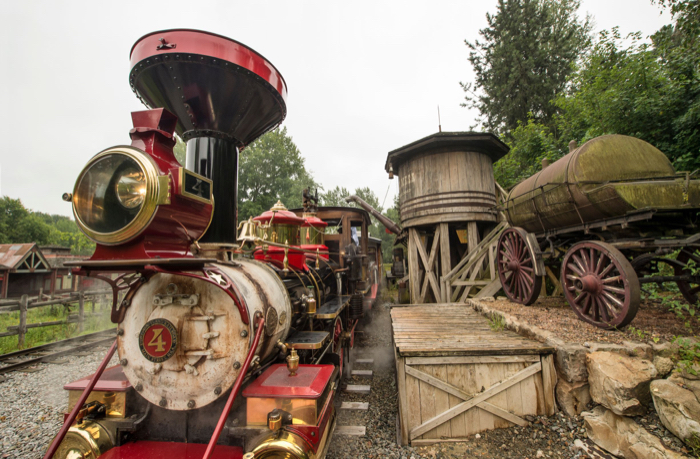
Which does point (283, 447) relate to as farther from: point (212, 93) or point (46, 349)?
point (46, 349)

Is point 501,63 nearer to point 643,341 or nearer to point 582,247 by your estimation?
point 582,247

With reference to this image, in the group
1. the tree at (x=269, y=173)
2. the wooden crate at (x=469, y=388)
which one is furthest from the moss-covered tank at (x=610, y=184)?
the tree at (x=269, y=173)

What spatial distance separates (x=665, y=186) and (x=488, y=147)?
484cm

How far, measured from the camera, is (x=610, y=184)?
325 cm

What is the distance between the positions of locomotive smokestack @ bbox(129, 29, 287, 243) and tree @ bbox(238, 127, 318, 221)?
62.0 ft

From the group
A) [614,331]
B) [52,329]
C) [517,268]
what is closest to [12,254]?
[52,329]

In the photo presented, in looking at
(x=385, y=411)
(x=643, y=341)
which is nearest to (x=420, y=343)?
(x=385, y=411)

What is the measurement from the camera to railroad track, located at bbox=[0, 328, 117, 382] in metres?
5.38

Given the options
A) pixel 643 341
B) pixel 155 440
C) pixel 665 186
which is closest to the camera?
pixel 155 440

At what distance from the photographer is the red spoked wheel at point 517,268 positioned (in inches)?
185

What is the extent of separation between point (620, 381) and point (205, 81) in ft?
14.5

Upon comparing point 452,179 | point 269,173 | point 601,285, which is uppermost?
point 269,173

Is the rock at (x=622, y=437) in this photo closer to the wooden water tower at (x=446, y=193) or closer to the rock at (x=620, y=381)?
the rock at (x=620, y=381)

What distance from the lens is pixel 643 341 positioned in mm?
2855
